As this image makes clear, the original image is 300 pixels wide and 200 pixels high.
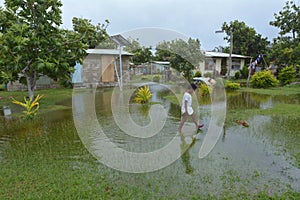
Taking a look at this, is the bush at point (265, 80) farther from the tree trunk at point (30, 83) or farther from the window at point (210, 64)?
the tree trunk at point (30, 83)

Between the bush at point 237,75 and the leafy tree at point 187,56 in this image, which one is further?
the bush at point 237,75

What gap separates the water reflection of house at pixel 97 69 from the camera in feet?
54.0

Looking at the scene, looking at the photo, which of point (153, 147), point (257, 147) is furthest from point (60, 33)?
point (257, 147)

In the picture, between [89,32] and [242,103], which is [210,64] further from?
[89,32]

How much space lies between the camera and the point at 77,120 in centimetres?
712

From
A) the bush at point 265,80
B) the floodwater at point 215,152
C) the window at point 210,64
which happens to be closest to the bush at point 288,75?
the bush at point 265,80

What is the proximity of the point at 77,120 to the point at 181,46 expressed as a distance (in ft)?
35.3

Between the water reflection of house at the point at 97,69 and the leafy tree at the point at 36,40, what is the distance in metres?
6.93

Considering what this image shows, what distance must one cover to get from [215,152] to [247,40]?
87.0ft

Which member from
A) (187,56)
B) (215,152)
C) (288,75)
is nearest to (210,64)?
(187,56)

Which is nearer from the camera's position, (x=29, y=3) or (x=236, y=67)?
(x=29, y=3)

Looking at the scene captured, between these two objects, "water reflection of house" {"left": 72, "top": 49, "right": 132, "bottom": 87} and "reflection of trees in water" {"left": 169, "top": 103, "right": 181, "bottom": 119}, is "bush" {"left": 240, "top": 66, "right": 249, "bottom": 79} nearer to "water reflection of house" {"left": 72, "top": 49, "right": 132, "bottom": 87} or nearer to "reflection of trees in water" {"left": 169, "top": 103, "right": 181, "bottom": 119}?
"water reflection of house" {"left": 72, "top": 49, "right": 132, "bottom": 87}

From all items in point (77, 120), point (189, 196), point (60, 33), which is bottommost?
point (189, 196)

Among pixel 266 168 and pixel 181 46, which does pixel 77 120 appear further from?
pixel 181 46
